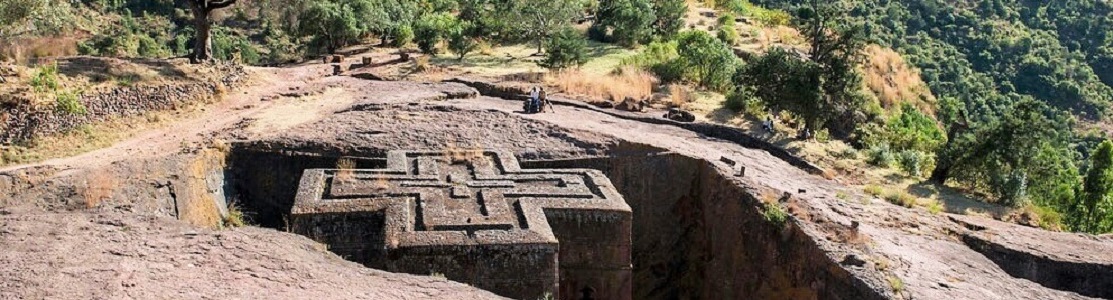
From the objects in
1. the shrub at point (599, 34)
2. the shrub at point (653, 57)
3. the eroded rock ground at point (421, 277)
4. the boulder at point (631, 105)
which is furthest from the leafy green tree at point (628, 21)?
the eroded rock ground at point (421, 277)

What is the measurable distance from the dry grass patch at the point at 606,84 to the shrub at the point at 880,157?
5.00 meters

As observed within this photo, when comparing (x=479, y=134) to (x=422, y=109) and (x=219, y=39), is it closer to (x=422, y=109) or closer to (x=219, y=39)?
(x=422, y=109)

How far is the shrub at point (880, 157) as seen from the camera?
53.1ft

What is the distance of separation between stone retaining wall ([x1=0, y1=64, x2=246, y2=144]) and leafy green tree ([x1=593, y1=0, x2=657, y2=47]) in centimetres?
1141

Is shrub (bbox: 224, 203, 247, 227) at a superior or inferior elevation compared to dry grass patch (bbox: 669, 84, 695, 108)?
inferior

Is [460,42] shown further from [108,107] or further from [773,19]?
[773,19]

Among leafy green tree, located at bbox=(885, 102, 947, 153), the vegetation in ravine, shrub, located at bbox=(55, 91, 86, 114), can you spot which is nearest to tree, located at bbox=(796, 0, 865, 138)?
the vegetation in ravine

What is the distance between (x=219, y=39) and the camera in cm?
3275

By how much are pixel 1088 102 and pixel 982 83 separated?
14.3 feet

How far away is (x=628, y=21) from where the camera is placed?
2639cm

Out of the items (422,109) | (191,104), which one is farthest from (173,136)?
(422,109)

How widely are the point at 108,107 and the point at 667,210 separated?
9.97 m

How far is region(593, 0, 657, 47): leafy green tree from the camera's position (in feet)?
86.1

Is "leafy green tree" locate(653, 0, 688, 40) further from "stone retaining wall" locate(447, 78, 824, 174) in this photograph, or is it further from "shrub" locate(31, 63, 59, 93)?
"shrub" locate(31, 63, 59, 93)
